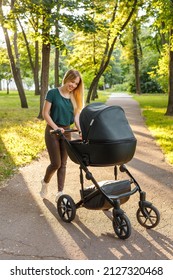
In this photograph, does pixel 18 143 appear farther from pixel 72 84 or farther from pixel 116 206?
pixel 116 206

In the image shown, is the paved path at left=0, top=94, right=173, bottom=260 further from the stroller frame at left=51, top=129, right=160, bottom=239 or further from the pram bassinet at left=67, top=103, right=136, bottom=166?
the pram bassinet at left=67, top=103, right=136, bottom=166

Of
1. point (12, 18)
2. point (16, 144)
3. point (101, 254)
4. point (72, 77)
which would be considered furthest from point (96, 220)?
point (12, 18)

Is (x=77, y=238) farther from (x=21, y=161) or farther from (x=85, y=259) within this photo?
(x=21, y=161)

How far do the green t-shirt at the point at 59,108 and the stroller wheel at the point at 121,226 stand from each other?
1.53 metres

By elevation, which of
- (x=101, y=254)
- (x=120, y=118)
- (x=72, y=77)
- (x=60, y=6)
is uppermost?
(x=60, y=6)

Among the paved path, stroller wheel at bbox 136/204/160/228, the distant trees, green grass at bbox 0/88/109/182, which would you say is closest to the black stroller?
stroller wheel at bbox 136/204/160/228

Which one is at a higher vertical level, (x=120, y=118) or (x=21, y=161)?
(x=120, y=118)

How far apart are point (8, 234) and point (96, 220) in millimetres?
1117

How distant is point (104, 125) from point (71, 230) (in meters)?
1.32

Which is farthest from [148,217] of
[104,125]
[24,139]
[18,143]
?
[24,139]

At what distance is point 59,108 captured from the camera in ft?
16.1

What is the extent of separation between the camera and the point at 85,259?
3.73 m

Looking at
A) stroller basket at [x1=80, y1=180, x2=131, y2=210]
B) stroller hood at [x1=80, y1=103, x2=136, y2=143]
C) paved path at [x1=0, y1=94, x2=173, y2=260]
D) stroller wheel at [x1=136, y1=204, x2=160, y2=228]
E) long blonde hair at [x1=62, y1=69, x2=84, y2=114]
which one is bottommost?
paved path at [x1=0, y1=94, x2=173, y2=260]

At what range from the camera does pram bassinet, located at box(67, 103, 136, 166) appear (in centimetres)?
411
